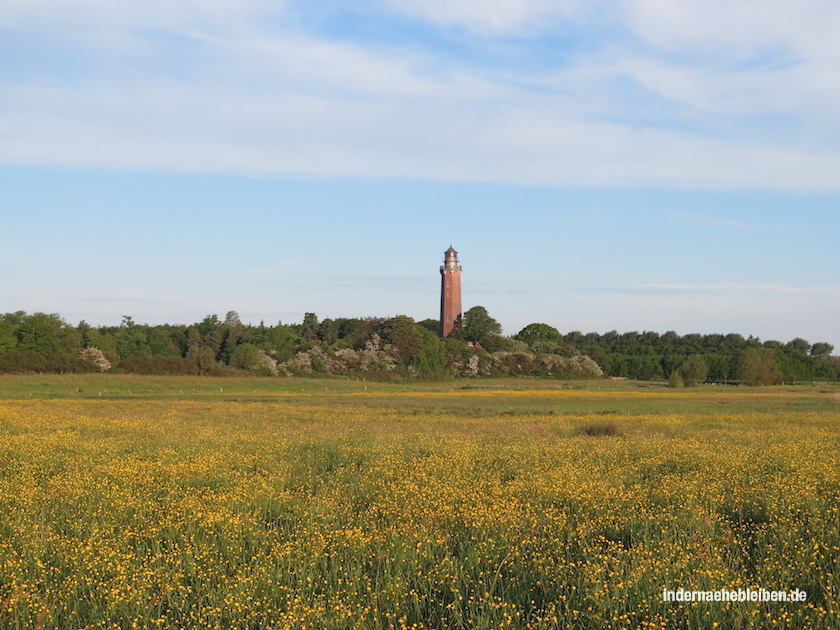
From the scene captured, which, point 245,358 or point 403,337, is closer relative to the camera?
point 245,358

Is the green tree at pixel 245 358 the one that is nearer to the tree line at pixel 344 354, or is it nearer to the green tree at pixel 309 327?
the tree line at pixel 344 354

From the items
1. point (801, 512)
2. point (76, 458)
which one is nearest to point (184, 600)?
point (801, 512)

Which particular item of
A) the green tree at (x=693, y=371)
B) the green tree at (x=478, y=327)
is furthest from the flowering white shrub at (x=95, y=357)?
the green tree at (x=693, y=371)

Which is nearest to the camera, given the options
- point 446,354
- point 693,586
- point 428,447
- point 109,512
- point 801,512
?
point 693,586

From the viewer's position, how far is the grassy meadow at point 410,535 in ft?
23.9

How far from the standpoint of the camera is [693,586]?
7.27m

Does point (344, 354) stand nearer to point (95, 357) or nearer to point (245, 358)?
point (245, 358)

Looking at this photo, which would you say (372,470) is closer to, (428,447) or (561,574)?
(428,447)

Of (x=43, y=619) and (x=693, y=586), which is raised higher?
(x=693, y=586)

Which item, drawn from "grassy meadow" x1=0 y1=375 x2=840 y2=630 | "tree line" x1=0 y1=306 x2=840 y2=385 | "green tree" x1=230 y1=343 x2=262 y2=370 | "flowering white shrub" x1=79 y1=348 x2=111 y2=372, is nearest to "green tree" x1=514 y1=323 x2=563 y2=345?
"tree line" x1=0 y1=306 x2=840 y2=385

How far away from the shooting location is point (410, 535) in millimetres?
9688

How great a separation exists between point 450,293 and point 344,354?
4759cm

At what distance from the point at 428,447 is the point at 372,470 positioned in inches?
178

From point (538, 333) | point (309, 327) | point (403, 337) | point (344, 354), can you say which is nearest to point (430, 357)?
point (403, 337)
